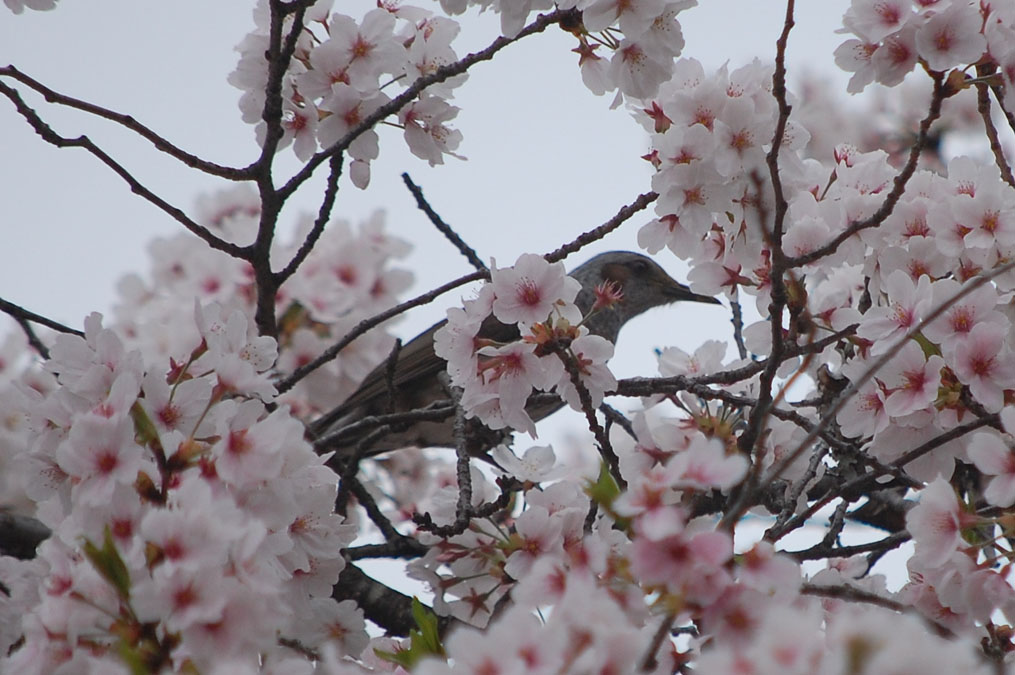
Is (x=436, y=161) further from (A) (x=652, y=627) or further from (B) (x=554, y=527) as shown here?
(A) (x=652, y=627)

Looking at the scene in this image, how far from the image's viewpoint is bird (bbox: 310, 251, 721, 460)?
5605mm

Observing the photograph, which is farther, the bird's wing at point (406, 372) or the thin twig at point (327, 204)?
the bird's wing at point (406, 372)

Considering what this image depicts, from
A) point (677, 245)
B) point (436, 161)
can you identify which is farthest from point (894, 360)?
point (436, 161)

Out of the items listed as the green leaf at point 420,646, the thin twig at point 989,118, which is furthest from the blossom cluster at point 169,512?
the thin twig at point 989,118

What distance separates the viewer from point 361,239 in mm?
6406

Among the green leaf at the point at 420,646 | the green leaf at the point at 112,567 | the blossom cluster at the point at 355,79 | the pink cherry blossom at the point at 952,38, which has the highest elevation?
the blossom cluster at the point at 355,79

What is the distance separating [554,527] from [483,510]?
0.43 m

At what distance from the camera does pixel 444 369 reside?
555cm

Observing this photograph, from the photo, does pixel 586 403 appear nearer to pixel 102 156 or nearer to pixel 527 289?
pixel 527 289

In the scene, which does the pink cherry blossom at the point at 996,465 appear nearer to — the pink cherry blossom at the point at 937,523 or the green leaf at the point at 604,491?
the pink cherry blossom at the point at 937,523

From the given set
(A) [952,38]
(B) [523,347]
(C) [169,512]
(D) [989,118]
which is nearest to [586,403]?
(B) [523,347]

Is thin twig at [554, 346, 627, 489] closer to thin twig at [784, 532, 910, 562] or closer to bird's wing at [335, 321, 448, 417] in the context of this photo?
thin twig at [784, 532, 910, 562]

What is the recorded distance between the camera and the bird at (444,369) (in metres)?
5.61

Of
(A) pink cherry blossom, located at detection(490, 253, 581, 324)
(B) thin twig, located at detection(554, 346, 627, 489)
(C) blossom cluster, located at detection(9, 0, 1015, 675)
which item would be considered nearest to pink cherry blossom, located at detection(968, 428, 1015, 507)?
(C) blossom cluster, located at detection(9, 0, 1015, 675)
